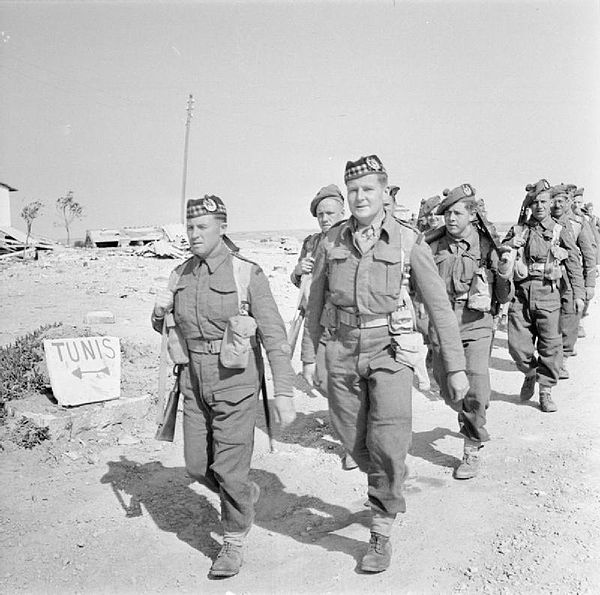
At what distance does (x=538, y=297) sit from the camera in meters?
7.55

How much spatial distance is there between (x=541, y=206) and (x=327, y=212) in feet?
8.75

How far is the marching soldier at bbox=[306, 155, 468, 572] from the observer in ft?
12.8

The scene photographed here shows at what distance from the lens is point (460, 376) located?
13.1 feet

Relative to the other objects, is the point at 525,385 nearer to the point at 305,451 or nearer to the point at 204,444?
the point at 305,451

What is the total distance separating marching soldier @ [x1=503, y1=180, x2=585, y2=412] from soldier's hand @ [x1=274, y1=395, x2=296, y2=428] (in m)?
4.35

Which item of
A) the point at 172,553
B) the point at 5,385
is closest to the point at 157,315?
the point at 172,553

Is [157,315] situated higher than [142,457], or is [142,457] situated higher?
[157,315]

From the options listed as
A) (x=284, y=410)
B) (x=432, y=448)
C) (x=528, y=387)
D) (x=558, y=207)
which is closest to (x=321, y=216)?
(x=432, y=448)

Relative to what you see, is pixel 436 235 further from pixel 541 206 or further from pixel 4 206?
pixel 4 206

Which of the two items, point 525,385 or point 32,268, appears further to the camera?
point 32,268

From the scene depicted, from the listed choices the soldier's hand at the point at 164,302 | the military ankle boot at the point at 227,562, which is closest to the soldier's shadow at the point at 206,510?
the military ankle boot at the point at 227,562

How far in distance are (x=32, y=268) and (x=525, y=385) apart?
17351 millimetres

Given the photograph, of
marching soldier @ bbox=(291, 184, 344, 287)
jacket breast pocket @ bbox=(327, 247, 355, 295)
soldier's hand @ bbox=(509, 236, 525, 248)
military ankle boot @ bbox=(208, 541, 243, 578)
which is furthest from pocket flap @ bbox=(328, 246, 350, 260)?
soldier's hand @ bbox=(509, 236, 525, 248)

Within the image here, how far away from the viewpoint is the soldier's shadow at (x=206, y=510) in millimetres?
4496
